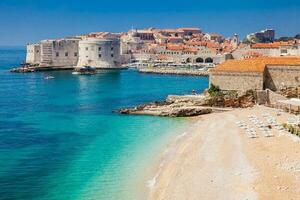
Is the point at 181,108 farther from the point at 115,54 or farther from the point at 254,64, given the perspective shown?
the point at 115,54

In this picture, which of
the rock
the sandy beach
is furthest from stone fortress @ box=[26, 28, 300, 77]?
the sandy beach

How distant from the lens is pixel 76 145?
2438cm

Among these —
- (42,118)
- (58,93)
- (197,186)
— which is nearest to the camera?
(197,186)

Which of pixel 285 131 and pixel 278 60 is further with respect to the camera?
pixel 278 60

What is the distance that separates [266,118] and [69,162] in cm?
1084

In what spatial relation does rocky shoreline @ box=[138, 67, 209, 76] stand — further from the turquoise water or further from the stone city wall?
the stone city wall

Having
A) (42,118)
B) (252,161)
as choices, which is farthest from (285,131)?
(42,118)

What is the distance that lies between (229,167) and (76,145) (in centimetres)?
895

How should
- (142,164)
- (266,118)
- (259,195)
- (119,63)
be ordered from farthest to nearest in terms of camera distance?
1. (119,63)
2. (266,118)
3. (142,164)
4. (259,195)

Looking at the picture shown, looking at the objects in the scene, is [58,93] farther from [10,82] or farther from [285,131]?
[285,131]

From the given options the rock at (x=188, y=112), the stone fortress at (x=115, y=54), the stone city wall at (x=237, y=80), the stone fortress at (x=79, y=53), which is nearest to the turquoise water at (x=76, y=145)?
the rock at (x=188, y=112)

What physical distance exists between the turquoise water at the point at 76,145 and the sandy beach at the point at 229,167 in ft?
3.76

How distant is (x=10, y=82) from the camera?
2504 inches

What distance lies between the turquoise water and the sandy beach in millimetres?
1146
